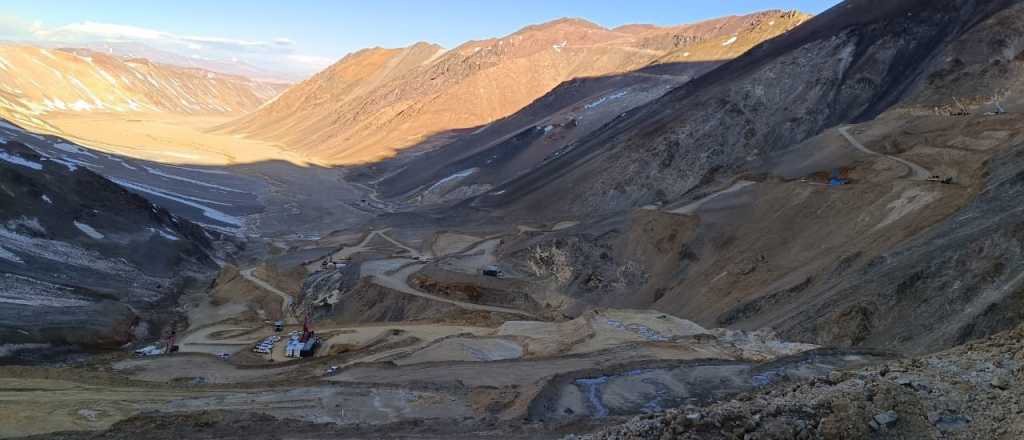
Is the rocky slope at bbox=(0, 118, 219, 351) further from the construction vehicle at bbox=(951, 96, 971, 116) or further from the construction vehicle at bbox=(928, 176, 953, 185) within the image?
the construction vehicle at bbox=(951, 96, 971, 116)

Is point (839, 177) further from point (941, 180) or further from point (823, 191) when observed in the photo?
point (941, 180)

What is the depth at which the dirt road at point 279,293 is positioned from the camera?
4422cm

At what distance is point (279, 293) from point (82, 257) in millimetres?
11859

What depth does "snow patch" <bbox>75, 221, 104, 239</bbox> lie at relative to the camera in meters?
52.2

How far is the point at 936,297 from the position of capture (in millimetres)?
21438

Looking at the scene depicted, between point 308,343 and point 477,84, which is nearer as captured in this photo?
point 308,343

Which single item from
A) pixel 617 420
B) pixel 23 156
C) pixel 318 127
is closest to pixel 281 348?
pixel 617 420

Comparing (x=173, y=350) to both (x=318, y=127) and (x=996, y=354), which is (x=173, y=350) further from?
Result: (x=318, y=127)

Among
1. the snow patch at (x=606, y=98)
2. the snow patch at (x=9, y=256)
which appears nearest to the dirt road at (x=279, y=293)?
the snow patch at (x=9, y=256)

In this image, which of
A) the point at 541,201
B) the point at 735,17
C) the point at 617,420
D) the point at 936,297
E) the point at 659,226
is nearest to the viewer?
the point at 617,420

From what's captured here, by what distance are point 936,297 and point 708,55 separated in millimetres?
87517

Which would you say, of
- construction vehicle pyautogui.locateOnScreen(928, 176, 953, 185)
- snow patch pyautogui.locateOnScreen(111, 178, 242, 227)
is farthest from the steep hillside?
construction vehicle pyautogui.locateOnScreen(928, 176, 953, 185)

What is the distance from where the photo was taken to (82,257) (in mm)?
48938

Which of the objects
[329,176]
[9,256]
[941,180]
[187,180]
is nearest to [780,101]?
[941,180]
